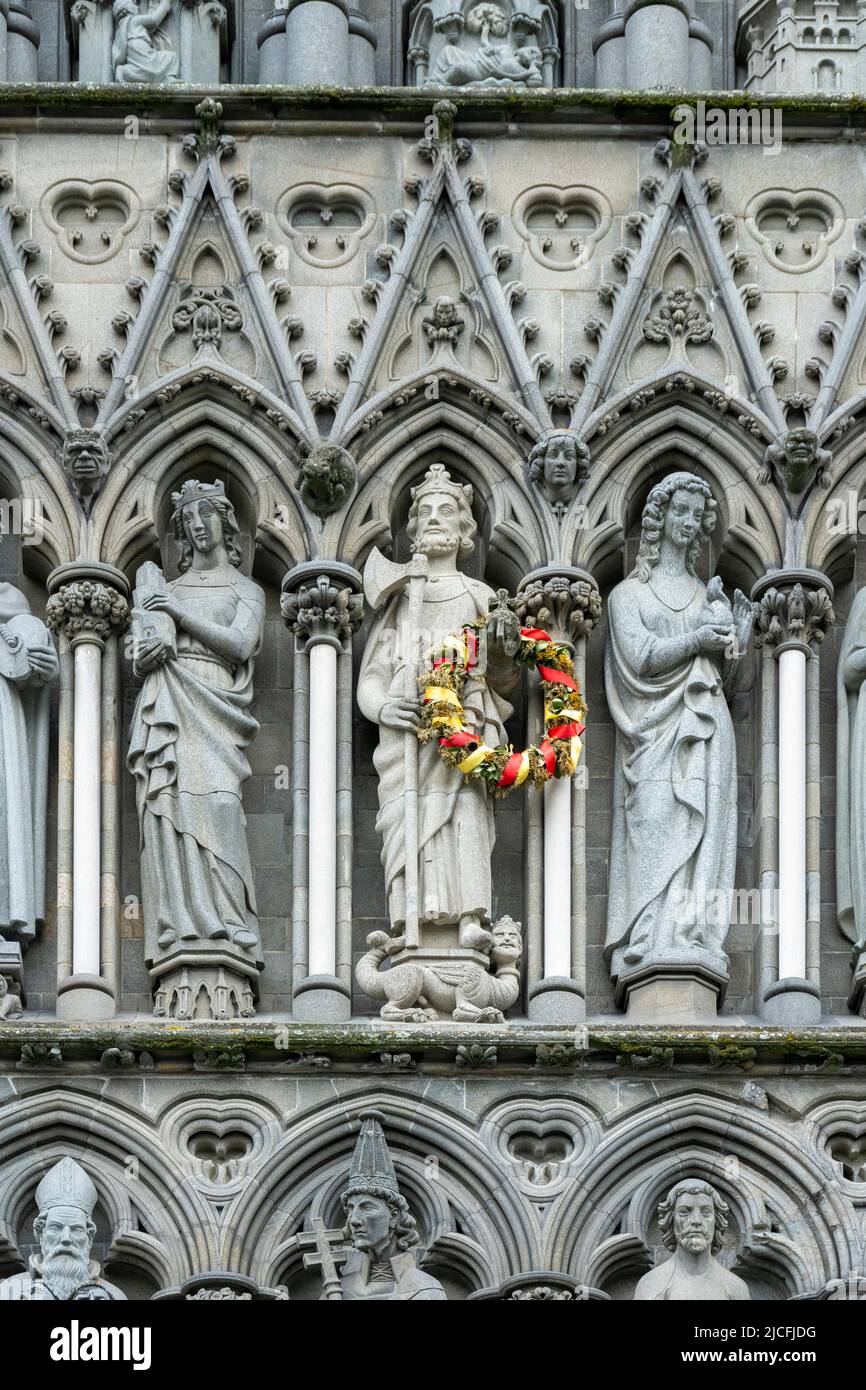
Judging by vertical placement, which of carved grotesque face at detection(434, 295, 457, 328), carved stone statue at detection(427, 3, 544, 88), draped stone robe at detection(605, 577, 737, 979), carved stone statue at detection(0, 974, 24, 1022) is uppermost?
carved stone statue at detection(427, 3, 544, 88)

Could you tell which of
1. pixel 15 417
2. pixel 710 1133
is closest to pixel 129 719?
pixel 15 417

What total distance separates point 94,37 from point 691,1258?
6620 millimetres

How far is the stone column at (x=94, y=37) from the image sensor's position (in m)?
27.4

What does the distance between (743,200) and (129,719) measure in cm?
366

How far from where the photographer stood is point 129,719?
2608 centimetres

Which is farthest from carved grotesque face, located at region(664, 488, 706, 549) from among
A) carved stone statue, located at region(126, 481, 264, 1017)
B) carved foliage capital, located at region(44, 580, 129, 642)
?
carved foliage capital, located at region(44, 580, 129, 642)

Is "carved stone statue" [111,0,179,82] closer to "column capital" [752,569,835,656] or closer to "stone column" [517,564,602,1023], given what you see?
"stone column" [517,564,602,1023]

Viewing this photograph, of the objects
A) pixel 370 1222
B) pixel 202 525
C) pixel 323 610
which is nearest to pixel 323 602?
pixel 323 610

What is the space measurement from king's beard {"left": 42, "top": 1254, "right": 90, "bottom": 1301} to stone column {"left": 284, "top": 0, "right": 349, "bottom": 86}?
5815 mm

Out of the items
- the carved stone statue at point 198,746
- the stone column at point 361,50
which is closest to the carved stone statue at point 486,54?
the stone column at point 361,50

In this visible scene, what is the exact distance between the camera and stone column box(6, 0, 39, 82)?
90.2ft

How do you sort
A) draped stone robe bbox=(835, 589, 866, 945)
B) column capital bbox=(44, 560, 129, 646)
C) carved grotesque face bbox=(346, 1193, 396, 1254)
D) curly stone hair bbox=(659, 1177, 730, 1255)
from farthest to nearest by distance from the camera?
column capital bbox=(44, 560, 129, 646), draped stone robe bbox=(835, 589, 866, 945), curly stone hair bbox=(659, 1177, 730, 1255), carved grotesque face bbox=(346, 1193, 396, 1254)
